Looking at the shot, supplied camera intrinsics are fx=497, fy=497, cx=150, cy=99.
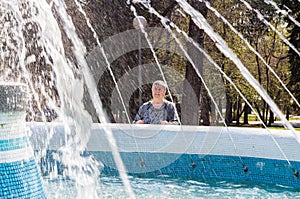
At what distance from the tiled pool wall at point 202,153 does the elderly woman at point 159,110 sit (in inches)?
5.0

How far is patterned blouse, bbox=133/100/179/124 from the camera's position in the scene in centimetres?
586

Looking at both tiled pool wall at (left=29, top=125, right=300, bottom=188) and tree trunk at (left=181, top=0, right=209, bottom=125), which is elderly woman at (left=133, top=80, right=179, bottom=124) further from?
tree trunk at (left=181, top=0, right=209, bottom=125)

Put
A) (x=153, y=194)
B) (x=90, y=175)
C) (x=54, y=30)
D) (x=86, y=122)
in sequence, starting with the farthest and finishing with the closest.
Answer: (x=86, y=122), (x=90, y=175), (x=153, y=194), (x=54, y=30)

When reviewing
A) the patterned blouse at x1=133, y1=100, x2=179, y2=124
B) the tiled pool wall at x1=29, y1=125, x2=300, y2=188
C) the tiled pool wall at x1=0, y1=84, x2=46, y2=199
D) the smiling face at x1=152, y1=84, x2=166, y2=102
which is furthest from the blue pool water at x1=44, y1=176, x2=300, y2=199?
the tiled pool wall at x1=0, y1=84, x2=46, y2=199

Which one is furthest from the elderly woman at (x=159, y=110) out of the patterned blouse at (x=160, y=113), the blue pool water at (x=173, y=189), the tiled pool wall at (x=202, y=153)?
the blue pool water at (x=173, y=189)

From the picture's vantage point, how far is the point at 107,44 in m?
13.0

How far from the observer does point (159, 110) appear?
5.91 m

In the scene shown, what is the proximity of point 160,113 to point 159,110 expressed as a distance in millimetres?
38

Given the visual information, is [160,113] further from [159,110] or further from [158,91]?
[158,91]

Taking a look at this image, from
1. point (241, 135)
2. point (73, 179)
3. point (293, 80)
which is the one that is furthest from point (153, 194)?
point (293, 80)

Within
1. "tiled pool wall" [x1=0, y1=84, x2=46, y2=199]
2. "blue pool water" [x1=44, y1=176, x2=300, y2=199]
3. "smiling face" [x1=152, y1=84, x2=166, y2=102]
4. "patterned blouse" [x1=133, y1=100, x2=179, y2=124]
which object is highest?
"tiled pool wall" [x1=0, y1=84, x2=46, y2=199]

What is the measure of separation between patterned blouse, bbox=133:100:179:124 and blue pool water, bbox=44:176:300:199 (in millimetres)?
743

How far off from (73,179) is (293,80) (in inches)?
471

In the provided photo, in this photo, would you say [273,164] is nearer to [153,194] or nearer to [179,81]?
[153,194]
